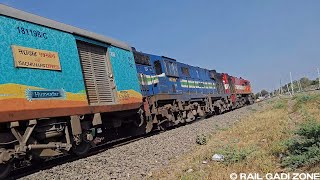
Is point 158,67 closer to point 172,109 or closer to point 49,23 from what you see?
point 172,109

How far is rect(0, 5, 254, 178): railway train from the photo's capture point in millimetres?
7414

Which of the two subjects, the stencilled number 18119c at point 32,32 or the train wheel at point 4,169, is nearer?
the train wheel at point 4,169

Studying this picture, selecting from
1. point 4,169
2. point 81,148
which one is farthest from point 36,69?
point 81,148

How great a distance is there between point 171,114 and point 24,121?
31.1 ft

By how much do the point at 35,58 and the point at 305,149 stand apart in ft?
19.5

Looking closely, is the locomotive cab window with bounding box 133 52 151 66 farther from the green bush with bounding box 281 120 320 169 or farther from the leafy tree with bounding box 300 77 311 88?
the leafy tree with bounding box 300 77 311 88

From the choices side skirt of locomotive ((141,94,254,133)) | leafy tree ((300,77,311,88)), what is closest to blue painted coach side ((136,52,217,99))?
side skirt of locomotive ((141,94,254,133))

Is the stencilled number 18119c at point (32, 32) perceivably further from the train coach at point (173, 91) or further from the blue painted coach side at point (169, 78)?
the blue painted coach side at point (169, 78)

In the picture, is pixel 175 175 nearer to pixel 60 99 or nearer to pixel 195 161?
pixel 195 161

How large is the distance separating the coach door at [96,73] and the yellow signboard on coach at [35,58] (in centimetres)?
136

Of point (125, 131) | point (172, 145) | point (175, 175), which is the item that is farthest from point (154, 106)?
point (175, 175)

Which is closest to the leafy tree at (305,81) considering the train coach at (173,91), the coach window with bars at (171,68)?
the train coach at (173,91)

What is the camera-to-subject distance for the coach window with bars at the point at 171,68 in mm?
17938

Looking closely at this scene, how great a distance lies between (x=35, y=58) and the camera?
812 centimetres
